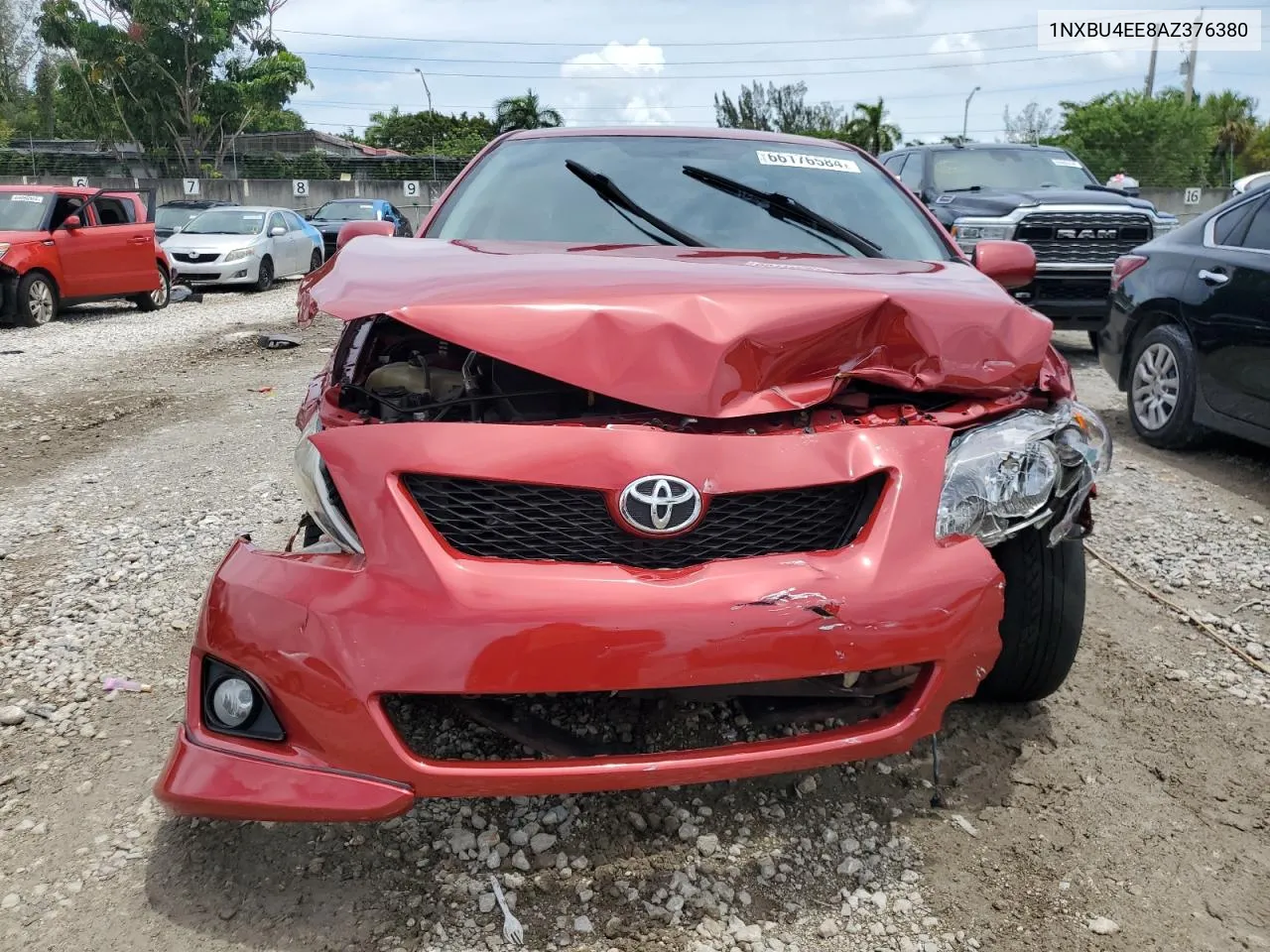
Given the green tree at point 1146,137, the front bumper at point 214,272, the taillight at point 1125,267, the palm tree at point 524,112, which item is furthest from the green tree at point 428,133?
the taillight at point 1125,267

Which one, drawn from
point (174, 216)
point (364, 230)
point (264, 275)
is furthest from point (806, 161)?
point (174, 216)

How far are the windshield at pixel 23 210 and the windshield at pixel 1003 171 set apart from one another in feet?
32.5

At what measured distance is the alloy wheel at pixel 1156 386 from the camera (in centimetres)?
549

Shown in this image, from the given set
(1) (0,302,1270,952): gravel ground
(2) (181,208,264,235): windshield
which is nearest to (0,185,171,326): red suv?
(2) (181,208,264,235): windshield

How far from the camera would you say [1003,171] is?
954cm

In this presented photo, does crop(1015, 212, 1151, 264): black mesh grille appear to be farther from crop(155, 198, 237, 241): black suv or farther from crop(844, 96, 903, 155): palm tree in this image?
crop(844, 96, 903, 155): palm tree

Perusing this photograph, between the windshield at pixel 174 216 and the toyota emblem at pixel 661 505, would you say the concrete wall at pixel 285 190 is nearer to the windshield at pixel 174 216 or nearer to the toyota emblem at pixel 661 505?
the windshield at pixel 174 216

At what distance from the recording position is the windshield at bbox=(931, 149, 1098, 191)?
9.41 meters

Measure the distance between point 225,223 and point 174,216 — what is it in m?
2.71

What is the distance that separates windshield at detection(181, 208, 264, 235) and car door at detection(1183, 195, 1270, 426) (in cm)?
1408

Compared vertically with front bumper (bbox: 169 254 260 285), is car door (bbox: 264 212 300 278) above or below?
above

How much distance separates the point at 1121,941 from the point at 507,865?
121 centimetres

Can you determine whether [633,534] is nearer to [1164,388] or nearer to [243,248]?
[1164,388]

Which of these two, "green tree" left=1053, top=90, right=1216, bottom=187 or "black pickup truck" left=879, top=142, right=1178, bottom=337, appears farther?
"green tree" left=1053, top=90, right=1216, bottom=187
